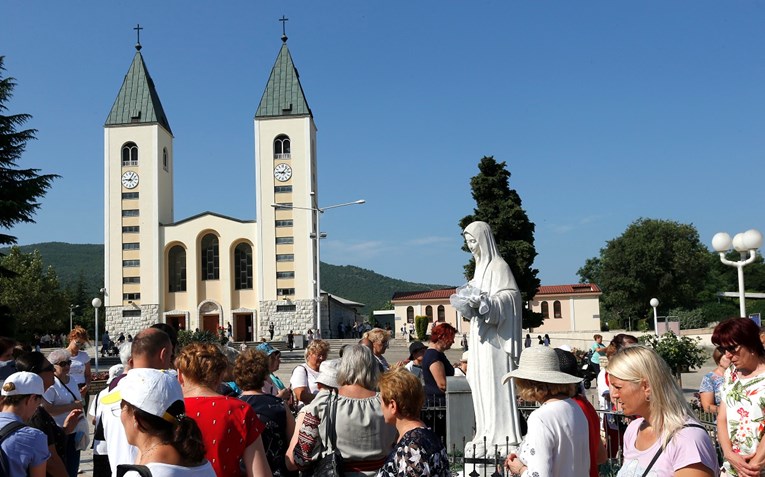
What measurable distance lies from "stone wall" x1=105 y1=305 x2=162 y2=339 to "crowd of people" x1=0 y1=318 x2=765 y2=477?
191 feet

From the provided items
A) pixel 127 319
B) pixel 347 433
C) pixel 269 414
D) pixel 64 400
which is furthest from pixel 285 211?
pixel 347 433

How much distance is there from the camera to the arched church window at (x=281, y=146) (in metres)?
62.9

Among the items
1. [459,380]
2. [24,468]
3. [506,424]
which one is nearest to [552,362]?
[24,468]

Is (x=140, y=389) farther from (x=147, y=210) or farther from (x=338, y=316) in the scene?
(x=338, y=316)

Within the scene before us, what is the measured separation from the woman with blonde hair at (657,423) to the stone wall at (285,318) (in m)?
56.3

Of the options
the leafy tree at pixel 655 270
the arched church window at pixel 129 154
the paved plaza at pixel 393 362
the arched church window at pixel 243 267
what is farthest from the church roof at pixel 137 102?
the leafy tree at pixel 655 270

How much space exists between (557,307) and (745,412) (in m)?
65.9

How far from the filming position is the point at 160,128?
6412 cm

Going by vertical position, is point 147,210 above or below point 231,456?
above

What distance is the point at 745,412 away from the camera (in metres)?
4.52

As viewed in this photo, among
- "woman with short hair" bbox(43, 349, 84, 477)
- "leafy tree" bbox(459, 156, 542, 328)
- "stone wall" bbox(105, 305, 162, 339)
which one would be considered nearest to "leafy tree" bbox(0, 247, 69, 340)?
"stone wall" bbox(105, 305, 162, 339)

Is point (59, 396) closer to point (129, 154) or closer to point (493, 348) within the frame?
point (493, 348)

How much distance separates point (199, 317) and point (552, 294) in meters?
31.4

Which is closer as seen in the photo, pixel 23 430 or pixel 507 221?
pixel 23 430
